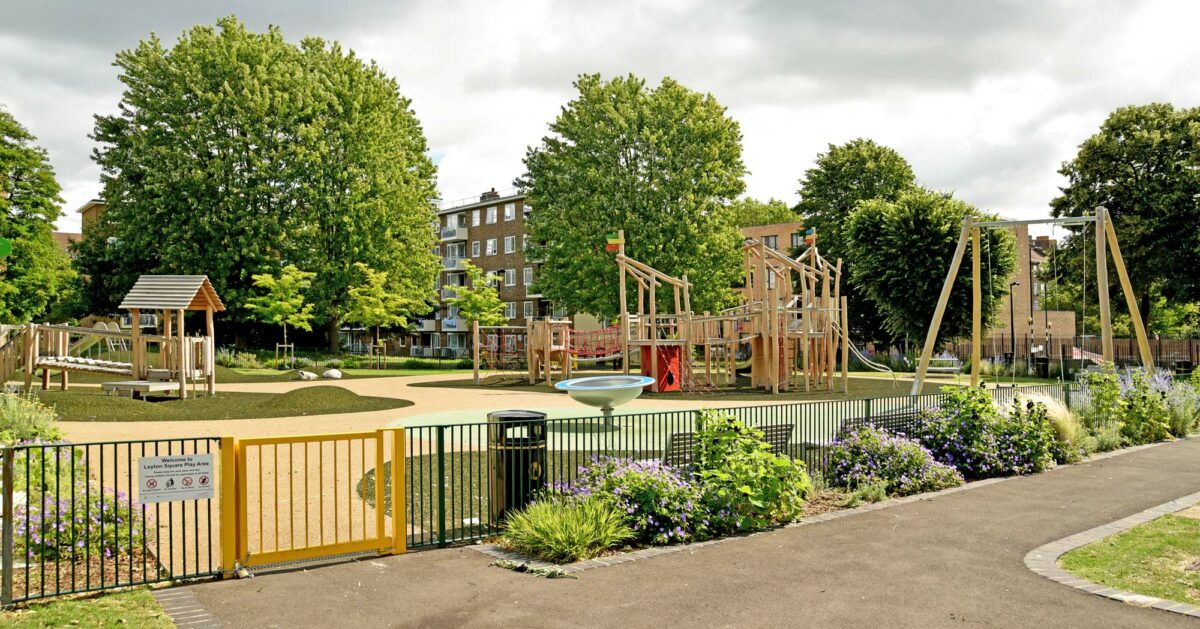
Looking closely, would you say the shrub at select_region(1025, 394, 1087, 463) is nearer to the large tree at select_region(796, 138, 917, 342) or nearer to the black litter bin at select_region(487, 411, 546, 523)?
the black litter bin at select_region(487, 411, 546, 523)

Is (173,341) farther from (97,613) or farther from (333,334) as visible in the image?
(333,334)

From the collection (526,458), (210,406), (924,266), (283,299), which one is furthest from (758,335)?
(283,299)

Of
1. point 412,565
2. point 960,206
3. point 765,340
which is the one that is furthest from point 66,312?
point 412,565

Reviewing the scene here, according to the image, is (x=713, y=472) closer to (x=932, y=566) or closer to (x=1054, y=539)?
(x=932, y=566)

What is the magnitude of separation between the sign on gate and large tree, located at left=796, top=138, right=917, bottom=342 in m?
51.9

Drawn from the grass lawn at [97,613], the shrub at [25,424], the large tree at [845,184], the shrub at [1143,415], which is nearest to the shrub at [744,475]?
the grass lawn at [97,613]

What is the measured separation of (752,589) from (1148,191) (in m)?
43.8

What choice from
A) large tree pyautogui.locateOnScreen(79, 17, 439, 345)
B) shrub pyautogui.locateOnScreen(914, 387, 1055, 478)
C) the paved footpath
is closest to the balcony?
large tree pyautogui.locateOnScreen(79, 17, 439, 345)

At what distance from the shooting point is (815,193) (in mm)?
60156

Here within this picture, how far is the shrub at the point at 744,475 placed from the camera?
9414 mm

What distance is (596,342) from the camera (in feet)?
123

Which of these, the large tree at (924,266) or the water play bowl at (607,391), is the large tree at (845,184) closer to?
the large tree at (924,266)

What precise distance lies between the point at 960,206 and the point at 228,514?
1612 inches

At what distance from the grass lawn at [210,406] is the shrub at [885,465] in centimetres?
1410
